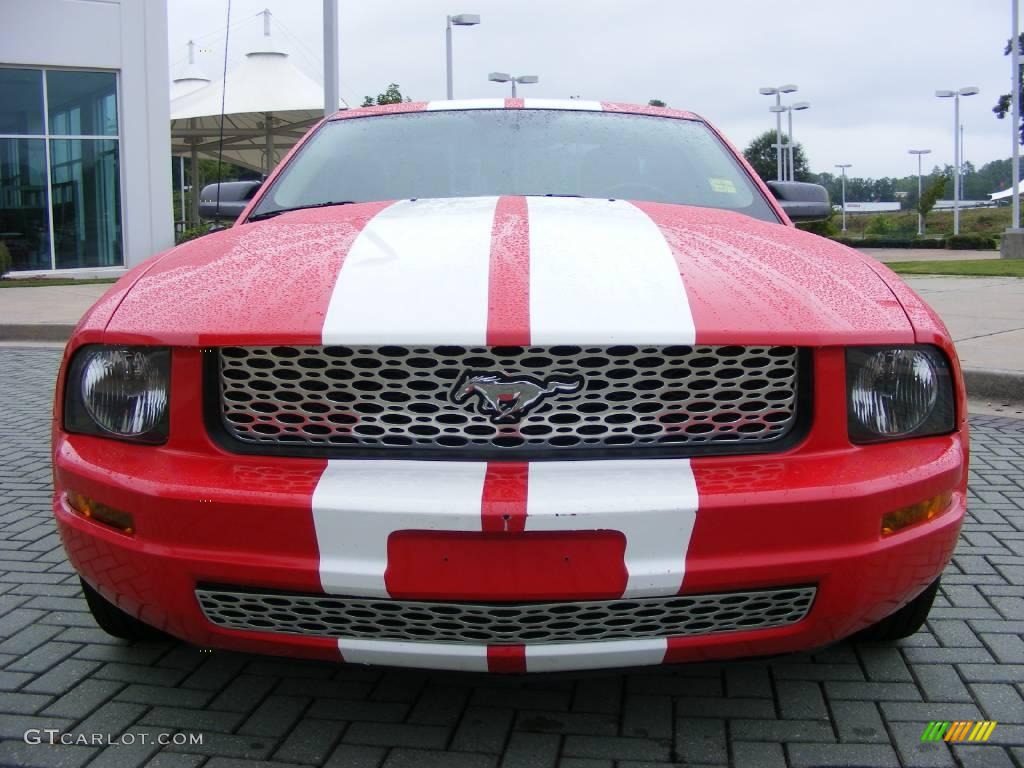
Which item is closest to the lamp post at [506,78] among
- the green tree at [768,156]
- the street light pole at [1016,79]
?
the street light pole at [1016,79]

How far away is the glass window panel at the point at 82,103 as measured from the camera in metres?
20.2

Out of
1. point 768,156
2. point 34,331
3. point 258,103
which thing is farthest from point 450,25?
point 768,156

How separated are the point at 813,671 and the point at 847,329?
944mm

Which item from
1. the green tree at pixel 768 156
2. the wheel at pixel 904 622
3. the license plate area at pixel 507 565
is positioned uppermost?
the green tree at pixel 768 156

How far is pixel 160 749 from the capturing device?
2.17 metres

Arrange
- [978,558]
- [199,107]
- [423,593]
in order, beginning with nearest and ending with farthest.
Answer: [423,593]
[978,558]
[199,107]

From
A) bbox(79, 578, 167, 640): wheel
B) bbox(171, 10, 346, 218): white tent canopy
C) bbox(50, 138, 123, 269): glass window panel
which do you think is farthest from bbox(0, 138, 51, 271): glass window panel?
bbox(79, 578, 167, 640): wheel

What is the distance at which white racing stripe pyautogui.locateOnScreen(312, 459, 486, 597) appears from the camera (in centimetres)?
187

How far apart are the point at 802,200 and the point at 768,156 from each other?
95.0 meters

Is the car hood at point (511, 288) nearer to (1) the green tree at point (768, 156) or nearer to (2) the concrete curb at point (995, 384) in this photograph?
(2) the concrete curb at point (995, 384)

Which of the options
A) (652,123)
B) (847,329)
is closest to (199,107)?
(652,123)

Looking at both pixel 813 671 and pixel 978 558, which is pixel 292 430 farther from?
pixel 978 558

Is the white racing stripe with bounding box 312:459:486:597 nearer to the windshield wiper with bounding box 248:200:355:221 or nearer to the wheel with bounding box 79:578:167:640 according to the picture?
the wheel with bounding box 79:578:167:640

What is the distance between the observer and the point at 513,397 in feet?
6.52
